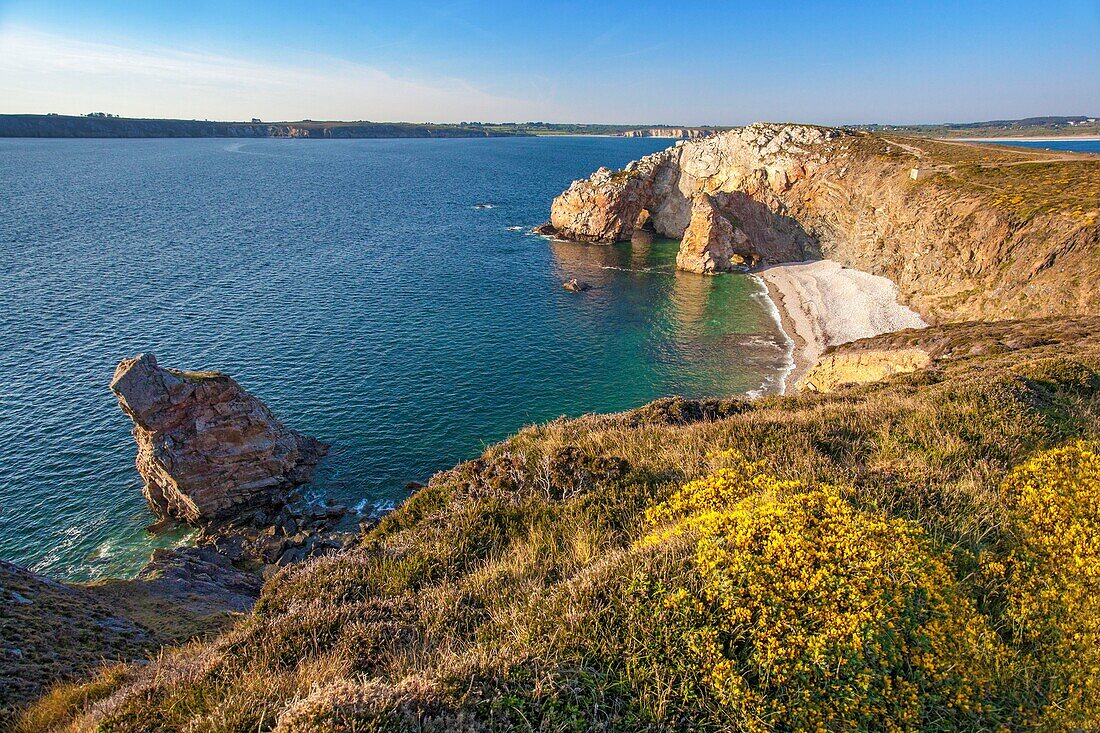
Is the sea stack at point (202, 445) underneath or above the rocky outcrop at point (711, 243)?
underneath

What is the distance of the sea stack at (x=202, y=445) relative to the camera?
88.7 feet

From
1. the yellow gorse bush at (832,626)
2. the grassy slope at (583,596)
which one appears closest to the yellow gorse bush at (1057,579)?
the grassy slope at (583,596)

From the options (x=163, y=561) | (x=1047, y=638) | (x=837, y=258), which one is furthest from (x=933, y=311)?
(x=163, y=561)

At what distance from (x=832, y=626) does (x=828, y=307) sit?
54.5 m

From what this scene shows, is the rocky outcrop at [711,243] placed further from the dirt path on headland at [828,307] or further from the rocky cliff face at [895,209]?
the dirt path on headland at [828,307]

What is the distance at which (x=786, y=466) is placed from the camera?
10.1 m

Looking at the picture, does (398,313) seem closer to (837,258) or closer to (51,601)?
(51,601)

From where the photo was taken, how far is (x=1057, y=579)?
7.41m

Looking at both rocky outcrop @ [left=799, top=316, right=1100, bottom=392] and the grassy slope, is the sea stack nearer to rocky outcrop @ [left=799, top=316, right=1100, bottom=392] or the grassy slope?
the grassy slope

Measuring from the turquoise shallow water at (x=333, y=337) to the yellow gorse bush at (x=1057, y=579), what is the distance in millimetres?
26864

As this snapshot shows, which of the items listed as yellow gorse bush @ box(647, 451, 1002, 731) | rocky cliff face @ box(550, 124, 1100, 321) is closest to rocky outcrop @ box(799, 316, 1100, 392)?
rocky cliff face @ box(550, 124, 1100, 321)

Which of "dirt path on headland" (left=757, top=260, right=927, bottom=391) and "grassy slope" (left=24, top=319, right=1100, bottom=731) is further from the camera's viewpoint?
"dirt path on headland" (left=757, top=260, right=927, bottom=391)

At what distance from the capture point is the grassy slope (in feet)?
18.8

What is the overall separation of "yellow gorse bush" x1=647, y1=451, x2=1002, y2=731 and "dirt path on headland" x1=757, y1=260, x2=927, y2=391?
111ft
